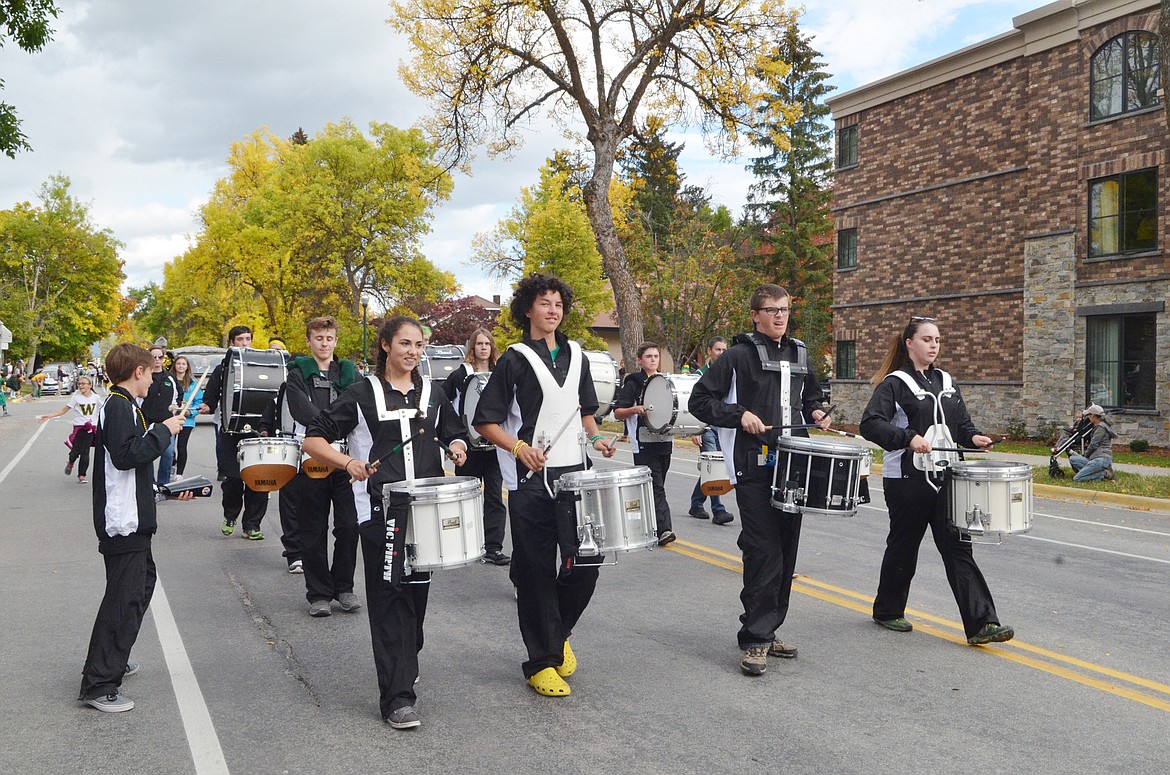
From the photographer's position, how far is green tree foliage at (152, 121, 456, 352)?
48812 mm

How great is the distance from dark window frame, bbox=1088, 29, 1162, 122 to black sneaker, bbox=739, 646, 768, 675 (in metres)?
20.2

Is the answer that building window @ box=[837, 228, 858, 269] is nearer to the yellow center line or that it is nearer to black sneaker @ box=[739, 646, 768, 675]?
the yellow center line

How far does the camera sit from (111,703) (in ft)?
16.5

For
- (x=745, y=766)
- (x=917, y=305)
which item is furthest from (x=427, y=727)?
(x=917, y=305)

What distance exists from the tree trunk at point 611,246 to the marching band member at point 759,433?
1861cm

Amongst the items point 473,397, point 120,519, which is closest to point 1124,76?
point 473,397

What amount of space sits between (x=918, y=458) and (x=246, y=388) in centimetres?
679

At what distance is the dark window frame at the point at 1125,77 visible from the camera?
21109 millimetres

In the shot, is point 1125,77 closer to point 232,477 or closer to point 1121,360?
point 1121,360

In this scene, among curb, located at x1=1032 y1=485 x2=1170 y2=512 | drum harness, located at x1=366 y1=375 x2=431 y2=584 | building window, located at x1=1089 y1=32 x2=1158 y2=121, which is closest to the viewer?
drum harness, located at x1=366 y1=375 x2=431 y2=584

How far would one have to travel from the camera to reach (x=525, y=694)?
524 cm

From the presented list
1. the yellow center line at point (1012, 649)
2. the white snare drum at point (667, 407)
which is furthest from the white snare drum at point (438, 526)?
the white snare drum at point (667, 407)

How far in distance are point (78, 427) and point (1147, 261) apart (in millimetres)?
20728

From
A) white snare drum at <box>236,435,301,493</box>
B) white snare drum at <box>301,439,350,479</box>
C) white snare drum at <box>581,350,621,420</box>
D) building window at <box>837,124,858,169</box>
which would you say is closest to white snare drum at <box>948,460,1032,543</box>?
white snare drum at <box>301,439,350,479</box>
